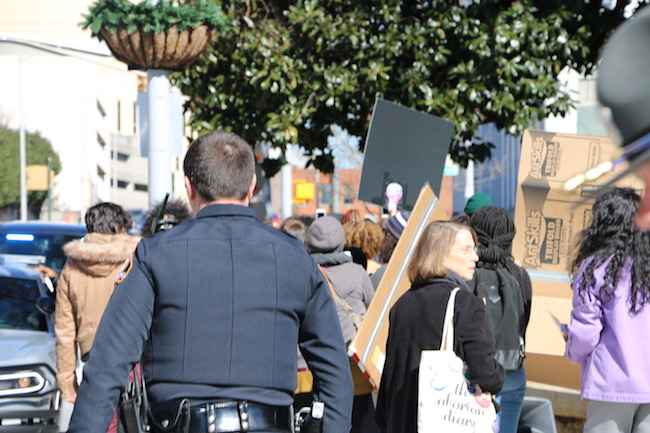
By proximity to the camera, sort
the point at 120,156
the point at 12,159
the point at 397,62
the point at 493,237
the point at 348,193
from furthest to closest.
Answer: the point at 120,156 → the point at 348,193 → the point at 12,159 → the point at 397,62 → the point at 493,237

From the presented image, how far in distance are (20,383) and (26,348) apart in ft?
0.90

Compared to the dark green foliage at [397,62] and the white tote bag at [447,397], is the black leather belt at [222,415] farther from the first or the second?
the dark green foliage at [397,62]

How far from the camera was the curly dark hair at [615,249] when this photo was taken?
535cm

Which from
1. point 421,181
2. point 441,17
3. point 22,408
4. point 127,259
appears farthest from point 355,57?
point 127,259

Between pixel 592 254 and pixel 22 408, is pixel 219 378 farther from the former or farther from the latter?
pixel 22 408

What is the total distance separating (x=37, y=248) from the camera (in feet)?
45.9

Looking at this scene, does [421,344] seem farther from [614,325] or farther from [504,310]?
[504,310]

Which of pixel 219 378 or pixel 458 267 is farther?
pixel 458 267

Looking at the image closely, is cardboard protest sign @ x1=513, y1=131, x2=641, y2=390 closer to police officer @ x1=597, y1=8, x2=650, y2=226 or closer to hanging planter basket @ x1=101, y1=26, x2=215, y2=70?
hanging planter basket @ x1=101, y1=26, x2=215, y2=70

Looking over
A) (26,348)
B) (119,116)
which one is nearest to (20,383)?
(26,348)

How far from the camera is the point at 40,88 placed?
7244 centimetres

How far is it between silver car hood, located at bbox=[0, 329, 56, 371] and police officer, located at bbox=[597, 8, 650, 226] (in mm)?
8171

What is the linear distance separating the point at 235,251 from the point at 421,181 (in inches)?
223

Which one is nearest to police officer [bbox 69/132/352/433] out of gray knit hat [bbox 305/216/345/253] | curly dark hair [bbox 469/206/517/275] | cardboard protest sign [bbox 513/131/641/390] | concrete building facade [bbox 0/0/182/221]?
curly dark hair [bbox 469/206/517/275]
